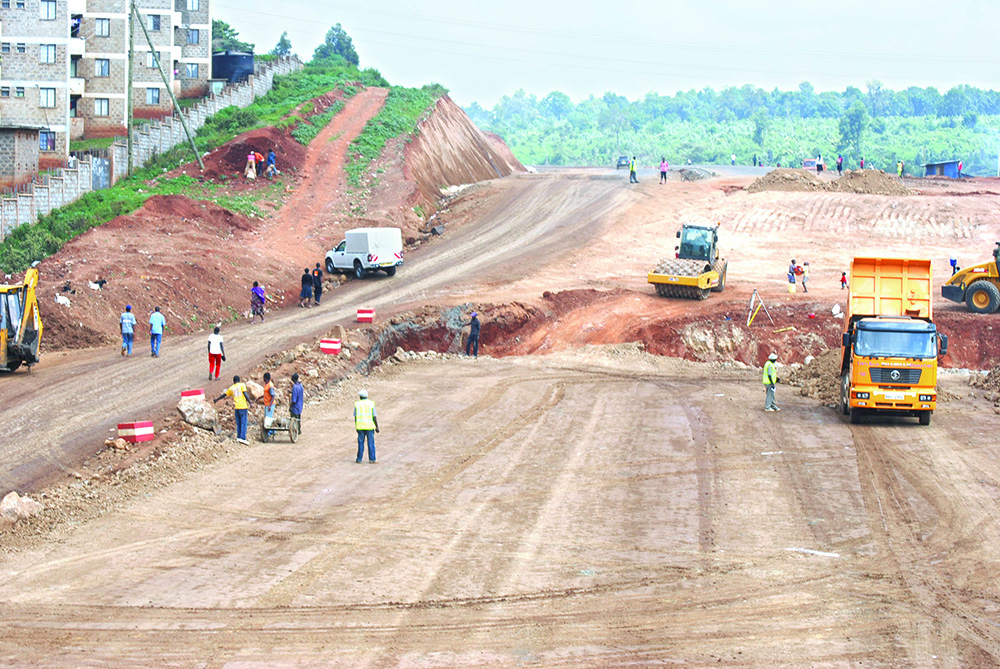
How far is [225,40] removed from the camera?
92.9 meters

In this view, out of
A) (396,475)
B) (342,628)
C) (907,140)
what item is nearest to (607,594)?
(342,628)

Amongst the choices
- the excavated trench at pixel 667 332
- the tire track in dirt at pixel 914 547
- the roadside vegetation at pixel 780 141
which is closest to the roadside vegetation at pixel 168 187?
the excavated trench at pixel 667 332

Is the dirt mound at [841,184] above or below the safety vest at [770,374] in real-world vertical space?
above

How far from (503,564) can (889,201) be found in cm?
4783

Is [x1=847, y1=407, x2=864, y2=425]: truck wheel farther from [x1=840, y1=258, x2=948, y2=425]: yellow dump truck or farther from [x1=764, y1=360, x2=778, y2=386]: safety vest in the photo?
[x1=764, y1=360, x2=778, y2=386]: safety vest

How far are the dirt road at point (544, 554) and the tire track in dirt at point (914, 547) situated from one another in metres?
0.06

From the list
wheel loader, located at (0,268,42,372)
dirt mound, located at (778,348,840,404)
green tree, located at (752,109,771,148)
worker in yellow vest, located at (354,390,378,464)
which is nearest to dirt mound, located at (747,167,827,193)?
dirt mound, located at (778,348,840,404)

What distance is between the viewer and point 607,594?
47.3 feet

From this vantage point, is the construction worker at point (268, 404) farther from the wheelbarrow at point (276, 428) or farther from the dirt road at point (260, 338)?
the dirt road at point (260, 338)

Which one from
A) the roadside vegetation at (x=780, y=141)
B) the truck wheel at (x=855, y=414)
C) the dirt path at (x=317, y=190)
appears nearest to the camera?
the truck wheel at (x=855, y=414)

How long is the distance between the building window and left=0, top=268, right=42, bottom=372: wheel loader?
1348 inches

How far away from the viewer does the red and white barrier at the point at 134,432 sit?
74.0 ft

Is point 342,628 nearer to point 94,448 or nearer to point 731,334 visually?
point 94,448

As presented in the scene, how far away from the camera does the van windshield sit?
25734 millimetres
